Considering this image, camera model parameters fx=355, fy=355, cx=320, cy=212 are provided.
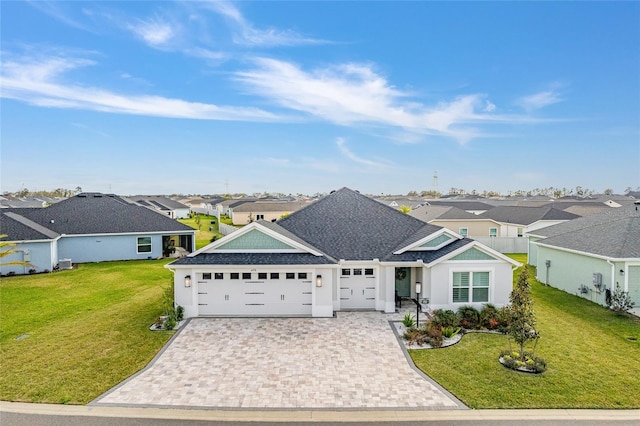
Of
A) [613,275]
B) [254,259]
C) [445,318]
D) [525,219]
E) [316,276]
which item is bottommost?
[445,318]

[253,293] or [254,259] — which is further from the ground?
[254,259]

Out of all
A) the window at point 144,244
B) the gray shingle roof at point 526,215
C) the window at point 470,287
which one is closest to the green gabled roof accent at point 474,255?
the window at point 470,287

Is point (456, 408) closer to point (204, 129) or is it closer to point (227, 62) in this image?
point (227, 62)

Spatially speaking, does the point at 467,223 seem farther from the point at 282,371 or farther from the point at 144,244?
the point at 282,371

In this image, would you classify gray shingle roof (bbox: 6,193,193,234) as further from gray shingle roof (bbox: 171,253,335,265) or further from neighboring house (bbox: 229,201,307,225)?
neighboring house (bbox: 229,201,307,225)

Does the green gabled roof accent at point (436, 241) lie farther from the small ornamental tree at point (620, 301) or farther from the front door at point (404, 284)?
the small ornamental tree at point (620, 301)

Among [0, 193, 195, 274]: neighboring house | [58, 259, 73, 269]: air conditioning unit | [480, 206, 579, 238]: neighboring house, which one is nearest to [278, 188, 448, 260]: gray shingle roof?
[0, 193, 195, 274]: neighboring house

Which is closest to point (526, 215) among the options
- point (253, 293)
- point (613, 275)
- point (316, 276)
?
point (613, 275)
